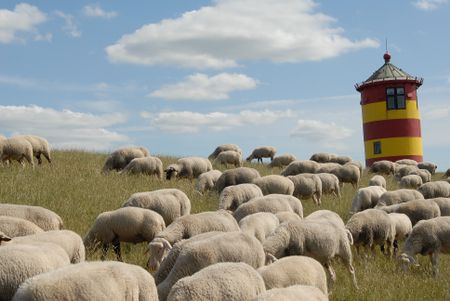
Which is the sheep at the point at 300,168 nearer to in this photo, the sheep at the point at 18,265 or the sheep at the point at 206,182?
the sheep at the point at 206,182

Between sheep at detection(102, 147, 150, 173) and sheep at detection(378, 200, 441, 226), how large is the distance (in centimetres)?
1132

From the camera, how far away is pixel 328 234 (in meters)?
9.35

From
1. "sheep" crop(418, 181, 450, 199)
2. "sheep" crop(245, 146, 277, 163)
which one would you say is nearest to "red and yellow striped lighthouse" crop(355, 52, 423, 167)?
"sheep" crop(245, 146, 277, 163)

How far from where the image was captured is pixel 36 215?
10.2 m

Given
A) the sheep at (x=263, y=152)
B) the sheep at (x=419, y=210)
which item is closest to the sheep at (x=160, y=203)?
the sheep at (x=419, y=210)

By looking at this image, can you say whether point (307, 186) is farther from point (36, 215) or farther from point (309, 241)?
point (36, 215)

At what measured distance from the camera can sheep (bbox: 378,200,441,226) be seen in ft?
44.3

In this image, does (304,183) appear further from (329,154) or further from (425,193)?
(329,154)

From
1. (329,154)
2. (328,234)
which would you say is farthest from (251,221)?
(329,154)

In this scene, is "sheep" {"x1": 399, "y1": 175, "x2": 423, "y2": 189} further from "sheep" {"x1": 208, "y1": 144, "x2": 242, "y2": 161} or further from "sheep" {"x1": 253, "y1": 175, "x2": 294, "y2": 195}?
"sheep" {"x1": 208, "y1": 144, "x2": 242, "y2": 161}

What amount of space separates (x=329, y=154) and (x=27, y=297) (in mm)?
26832

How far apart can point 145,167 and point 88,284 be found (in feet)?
48.2

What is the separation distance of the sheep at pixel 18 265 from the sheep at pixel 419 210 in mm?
9314

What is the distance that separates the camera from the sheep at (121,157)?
21900 mm
